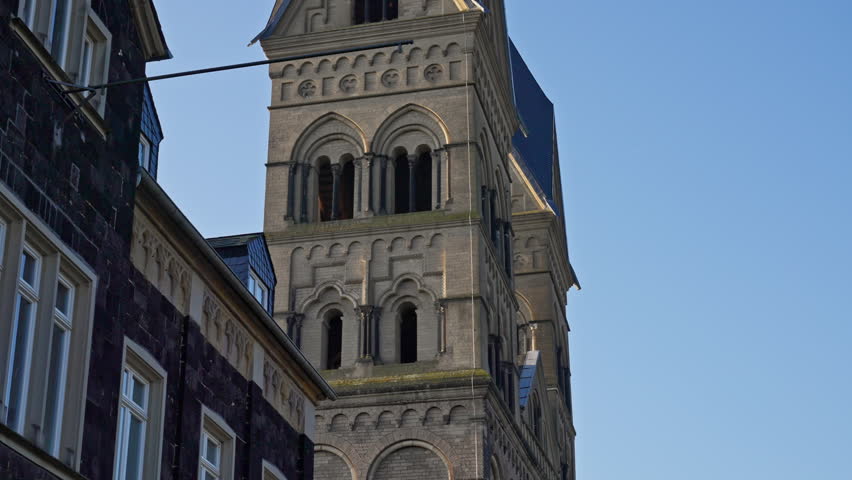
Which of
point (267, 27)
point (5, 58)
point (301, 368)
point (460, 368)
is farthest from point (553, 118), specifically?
point (5, 58)

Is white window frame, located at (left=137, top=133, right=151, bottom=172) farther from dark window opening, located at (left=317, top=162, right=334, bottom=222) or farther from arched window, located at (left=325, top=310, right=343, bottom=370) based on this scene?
dark window opening, located at (left=317, top=162, right=334, bottom=222)

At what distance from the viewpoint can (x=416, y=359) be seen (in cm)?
4175

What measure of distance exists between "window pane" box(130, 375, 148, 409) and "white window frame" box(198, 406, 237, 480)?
5.42ft

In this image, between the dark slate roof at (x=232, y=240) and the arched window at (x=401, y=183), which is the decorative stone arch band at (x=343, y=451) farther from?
the dark slate roof at (x=232, y=240)

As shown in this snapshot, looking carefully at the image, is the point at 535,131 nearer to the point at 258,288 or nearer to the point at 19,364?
the point at 258,288

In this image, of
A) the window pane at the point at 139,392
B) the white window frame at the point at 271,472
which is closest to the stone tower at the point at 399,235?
the white window frame at the point at 271,472

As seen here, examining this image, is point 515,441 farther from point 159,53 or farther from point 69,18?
point 69,18

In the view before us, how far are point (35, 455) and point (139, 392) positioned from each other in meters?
3.97

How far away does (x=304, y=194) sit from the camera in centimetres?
4403

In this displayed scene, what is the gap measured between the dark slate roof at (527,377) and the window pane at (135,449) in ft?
97.7

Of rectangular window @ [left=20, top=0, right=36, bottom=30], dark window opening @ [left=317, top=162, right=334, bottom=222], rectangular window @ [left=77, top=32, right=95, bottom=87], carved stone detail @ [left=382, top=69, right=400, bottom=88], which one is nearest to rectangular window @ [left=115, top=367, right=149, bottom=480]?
rectangular window @ [left=77, top=32, right=95, bottom=87]

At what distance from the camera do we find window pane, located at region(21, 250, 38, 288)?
1512cm

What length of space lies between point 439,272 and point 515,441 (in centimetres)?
627

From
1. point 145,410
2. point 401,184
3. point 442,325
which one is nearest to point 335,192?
point 401,184
